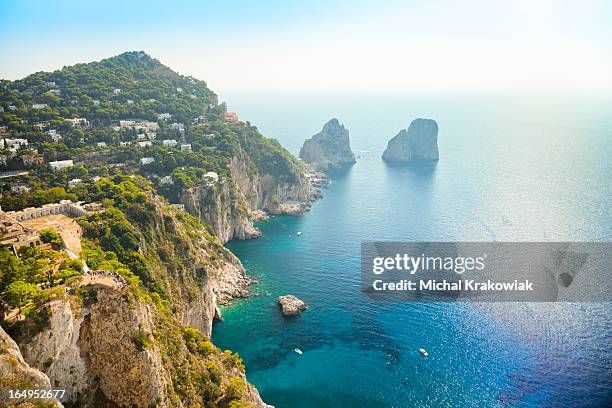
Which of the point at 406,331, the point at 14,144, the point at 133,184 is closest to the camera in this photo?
the point at 406,331

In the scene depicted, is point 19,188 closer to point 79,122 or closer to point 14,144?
point 14,144

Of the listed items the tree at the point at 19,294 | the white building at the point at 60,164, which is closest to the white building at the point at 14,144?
the white building at the point at 60,164

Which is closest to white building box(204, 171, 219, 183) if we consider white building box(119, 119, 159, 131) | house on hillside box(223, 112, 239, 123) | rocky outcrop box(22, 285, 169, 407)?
white building box(119, 119, 159, 131)

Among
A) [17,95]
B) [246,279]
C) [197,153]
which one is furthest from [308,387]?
[17,95]

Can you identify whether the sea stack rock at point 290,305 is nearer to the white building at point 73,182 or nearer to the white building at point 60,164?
the white building at point 73,182

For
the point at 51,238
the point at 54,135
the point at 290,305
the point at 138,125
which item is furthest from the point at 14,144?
the point at 290,305

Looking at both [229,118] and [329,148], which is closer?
[229,118]
